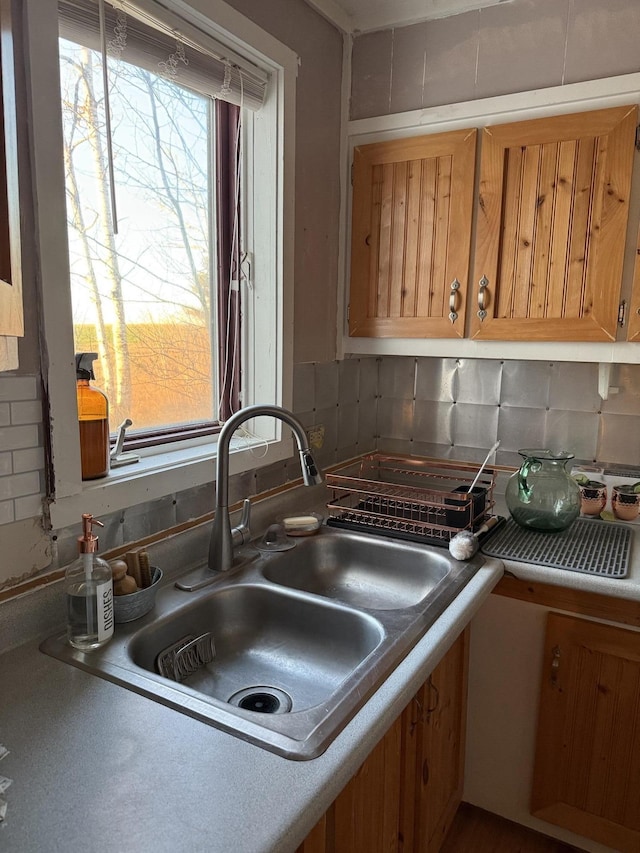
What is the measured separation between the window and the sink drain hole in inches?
25.2

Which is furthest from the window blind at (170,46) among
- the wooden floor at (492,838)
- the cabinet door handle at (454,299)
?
the wooden floor at (492,838)

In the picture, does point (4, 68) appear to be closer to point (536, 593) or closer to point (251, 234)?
point (251, 234)

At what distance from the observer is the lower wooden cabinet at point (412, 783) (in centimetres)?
89

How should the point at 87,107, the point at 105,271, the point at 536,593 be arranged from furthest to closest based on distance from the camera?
the point at 536,593
the point at 105,271
the point at 87,107

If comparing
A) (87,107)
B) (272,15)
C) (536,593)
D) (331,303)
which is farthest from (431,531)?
(272,15)

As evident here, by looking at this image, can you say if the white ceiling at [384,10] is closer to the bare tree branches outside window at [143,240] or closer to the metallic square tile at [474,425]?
the bare tree branches outside window at [143,240]

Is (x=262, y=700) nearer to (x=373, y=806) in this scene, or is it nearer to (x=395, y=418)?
(x=373, y=806)

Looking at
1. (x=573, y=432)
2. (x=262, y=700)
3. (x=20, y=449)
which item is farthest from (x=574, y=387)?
(x=20, y=449)

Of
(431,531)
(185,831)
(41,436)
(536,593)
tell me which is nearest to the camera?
(185,831)

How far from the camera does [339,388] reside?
1.95 m

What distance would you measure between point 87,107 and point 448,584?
1255 millimetres

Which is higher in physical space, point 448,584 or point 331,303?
point 331,303

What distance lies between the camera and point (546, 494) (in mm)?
1578

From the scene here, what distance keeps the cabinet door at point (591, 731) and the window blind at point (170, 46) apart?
1.51m
